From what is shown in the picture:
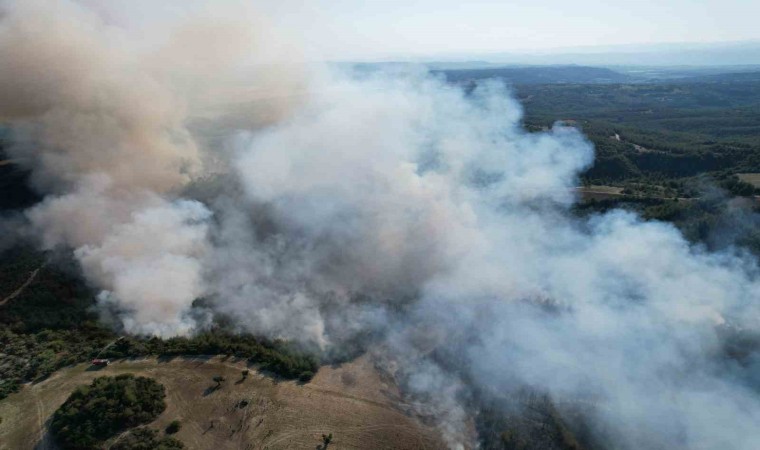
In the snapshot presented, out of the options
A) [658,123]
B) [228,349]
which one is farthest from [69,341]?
[658,123]

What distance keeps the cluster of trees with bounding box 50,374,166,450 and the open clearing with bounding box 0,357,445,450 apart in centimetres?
74

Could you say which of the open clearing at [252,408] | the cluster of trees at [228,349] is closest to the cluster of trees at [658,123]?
the open clearing at [252,408]

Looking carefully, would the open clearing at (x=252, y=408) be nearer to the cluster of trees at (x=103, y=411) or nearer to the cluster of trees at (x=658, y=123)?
the cluster of trees at (x=103, y=411)

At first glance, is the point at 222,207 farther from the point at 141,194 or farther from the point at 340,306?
the point at 340,306

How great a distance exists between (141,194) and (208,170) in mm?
10247

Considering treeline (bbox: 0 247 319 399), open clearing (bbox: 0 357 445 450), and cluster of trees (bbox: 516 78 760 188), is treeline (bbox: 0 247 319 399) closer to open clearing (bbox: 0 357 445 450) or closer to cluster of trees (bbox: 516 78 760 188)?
open clearing (bbox: 0 357 445 450)

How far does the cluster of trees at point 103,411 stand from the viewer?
79.9ft

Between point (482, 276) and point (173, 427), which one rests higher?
point (482, 276)

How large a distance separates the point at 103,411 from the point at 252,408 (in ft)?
25.7

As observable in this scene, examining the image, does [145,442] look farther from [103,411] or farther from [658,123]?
[658,123]

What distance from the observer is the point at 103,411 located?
25250 millimetres

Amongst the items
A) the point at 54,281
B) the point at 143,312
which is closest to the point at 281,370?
the point at 143,312

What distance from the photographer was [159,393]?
1072 inches

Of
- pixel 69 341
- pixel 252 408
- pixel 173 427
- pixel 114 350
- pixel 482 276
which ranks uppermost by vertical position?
pixel 482 276
